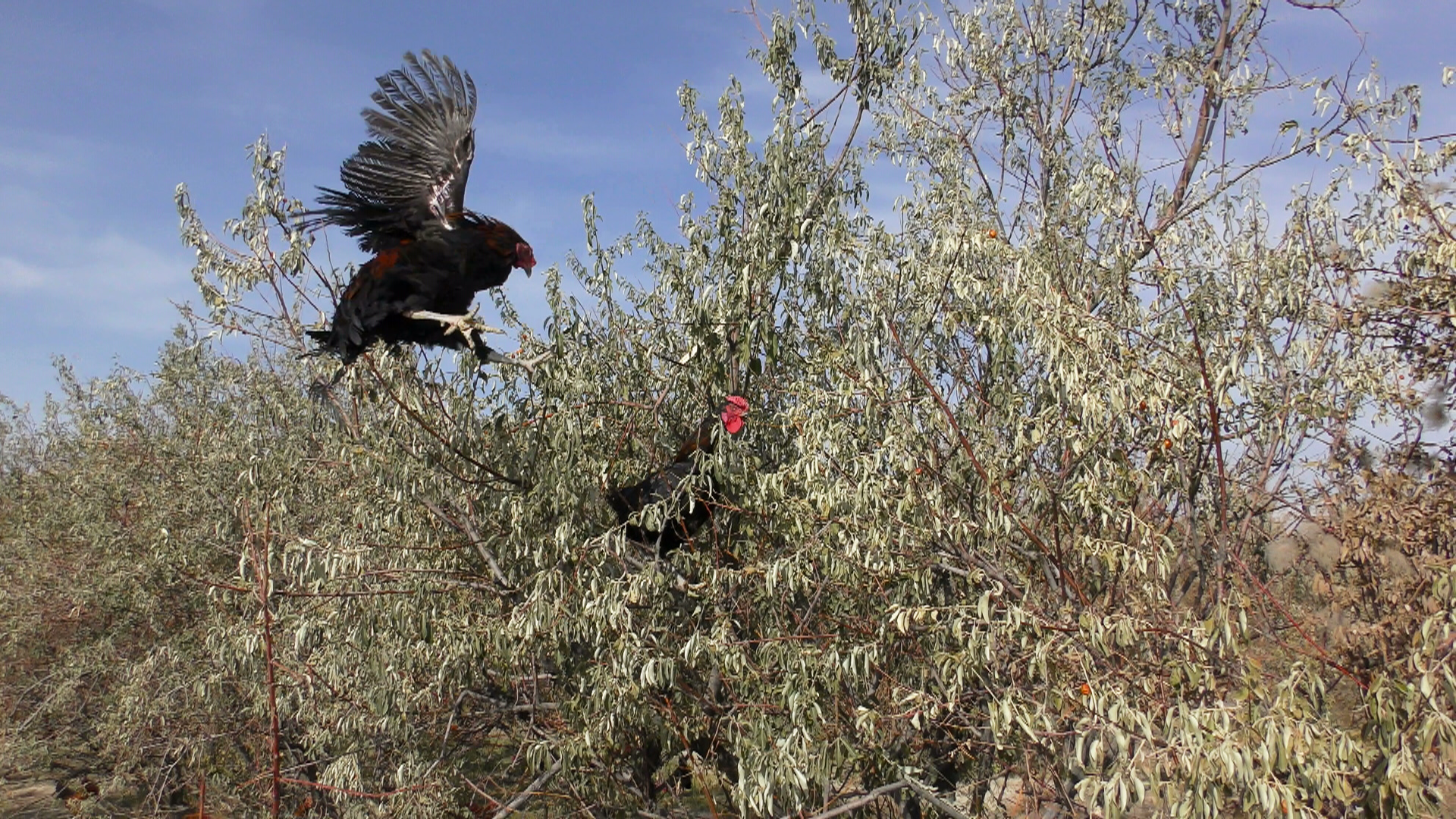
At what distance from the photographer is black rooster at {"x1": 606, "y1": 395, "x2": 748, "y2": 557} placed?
12.9 ft

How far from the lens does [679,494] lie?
12.5ft

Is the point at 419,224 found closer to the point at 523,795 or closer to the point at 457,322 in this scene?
the point at 457,322

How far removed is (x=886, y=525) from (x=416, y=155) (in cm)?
248

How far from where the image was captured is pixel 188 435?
8.53 meters

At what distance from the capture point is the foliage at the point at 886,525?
3100 millimetres

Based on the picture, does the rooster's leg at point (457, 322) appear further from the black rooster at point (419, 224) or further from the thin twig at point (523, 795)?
the thin twig at point (523, 795)

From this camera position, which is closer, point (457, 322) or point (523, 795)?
point (457, 322)

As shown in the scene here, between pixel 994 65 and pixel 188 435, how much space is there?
723 centimetres

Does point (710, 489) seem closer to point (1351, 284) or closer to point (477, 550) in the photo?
point (477, 550)

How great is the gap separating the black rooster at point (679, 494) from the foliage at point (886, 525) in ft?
0.31

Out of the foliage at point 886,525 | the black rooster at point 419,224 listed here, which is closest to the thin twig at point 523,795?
the foliage at point 886,525

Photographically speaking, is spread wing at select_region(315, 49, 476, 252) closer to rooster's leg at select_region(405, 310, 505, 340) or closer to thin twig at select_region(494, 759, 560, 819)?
rooster's leg at select_region(405, 310, 505, 340)

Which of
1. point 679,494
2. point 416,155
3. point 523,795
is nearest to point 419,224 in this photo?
point 416,155

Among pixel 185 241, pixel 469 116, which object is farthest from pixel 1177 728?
pixel 185 241
